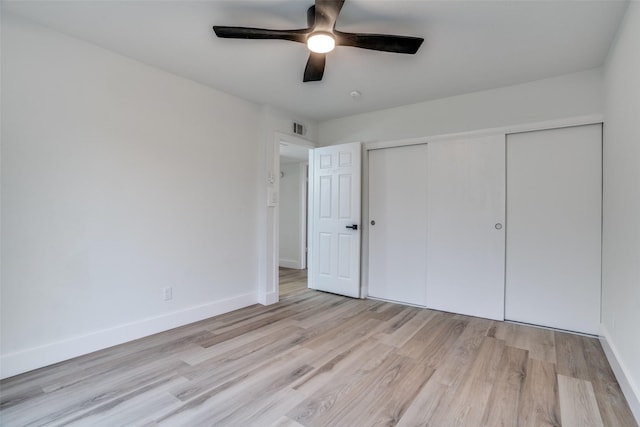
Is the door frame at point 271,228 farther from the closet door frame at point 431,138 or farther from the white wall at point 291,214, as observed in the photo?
the white wall at point 291,214

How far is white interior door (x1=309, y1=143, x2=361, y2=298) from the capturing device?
396 cm

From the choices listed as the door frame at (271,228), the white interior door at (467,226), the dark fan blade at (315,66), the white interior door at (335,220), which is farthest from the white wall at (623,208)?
the door frame at (271,228)

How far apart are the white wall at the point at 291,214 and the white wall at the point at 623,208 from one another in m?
4.45

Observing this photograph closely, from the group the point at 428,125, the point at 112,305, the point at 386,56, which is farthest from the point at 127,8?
the point at 428,125

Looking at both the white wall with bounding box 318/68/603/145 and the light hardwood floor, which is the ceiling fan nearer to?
the white wall with bounding box 318/68/603/145

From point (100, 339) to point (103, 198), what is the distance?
1101 mm

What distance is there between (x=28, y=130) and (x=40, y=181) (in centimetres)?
35

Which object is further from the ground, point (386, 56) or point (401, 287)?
point (386, 56)

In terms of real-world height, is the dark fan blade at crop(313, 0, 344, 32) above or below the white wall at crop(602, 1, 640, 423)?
above

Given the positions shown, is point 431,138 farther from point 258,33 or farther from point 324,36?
point 258,33

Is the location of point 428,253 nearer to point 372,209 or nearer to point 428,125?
point 372,209

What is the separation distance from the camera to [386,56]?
2.53 metres

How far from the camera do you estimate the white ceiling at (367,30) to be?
1956 millimetres

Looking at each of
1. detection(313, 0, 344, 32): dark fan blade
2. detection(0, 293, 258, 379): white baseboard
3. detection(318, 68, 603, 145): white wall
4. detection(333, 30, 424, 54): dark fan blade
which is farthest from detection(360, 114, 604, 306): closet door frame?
detection(313, 0, 344, 32): dark fan blade
